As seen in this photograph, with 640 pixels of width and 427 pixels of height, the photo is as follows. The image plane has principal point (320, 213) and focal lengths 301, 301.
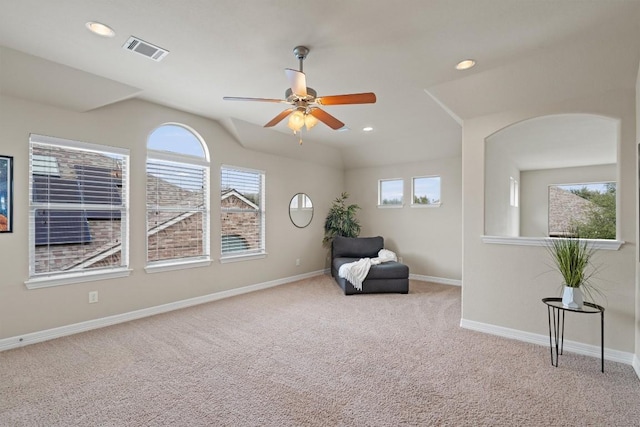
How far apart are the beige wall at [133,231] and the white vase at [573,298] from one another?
429 cm

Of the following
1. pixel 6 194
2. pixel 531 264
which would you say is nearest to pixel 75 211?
pixel 6 194

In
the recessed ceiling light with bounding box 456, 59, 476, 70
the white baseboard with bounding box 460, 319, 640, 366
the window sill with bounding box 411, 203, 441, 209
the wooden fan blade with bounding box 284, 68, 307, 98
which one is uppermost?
the recessed ceiling light with bounding box 456, 59, 476, 70

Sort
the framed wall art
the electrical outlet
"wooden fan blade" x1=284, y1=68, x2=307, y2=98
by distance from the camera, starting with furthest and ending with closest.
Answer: the electrical outlet → the framed wall art → "wooden fan blade" x1=284, y1=68, x2=307, y2=98

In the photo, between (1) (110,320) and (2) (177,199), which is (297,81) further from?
(1) (110,320)

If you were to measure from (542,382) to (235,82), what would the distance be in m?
4.02

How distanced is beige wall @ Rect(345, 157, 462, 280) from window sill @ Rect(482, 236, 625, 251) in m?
2.45

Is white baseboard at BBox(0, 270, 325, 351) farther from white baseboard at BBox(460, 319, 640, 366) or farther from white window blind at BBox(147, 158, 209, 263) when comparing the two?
white baseboard at BBox(460, 319, 640, 366)

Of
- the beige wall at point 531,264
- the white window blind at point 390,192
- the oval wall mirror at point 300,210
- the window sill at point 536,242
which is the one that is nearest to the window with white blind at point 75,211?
the oval wall mirror at point 300,210

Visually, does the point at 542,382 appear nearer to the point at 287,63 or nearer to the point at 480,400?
the point at 480,400

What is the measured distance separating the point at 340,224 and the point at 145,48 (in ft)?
16.1

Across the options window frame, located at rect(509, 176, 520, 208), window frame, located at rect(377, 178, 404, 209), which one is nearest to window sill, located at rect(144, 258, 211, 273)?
window frame, located at rect(377, 178, 404, 209)

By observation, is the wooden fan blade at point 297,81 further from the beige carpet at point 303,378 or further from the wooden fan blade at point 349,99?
the beige carpet at point 303,378

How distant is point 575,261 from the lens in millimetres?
2670

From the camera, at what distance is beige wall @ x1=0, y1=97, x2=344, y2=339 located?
9.97 ft
